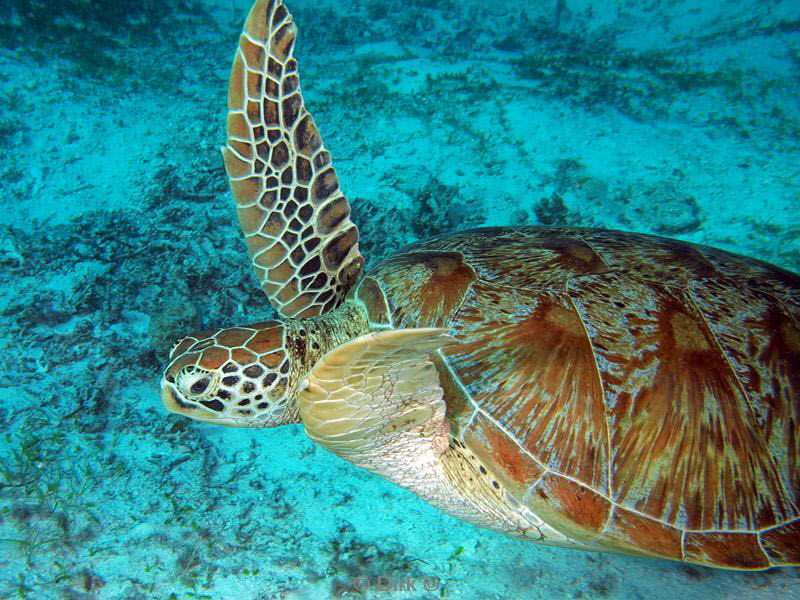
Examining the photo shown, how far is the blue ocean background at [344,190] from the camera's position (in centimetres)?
158

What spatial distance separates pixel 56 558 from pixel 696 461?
213cm

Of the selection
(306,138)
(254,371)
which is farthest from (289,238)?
(254,371)

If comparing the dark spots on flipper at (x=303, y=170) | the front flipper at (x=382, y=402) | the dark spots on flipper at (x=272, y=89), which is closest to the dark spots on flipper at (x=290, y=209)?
the dark spots on flipper at (x=303, y=170)

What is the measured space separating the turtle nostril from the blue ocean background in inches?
21.4

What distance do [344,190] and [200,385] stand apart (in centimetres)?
201

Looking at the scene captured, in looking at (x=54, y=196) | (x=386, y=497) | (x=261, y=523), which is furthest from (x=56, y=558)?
(x=54, y=196)

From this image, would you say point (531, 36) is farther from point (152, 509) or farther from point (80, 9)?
point (152, 509)

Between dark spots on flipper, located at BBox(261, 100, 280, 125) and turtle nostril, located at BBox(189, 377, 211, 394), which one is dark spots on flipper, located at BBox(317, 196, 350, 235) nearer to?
dark spots on flipper, located at BBox(261, 100, 280, 125)

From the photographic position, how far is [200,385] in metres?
1.53

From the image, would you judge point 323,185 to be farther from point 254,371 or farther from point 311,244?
point 254,371

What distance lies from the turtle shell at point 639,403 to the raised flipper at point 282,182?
32.1 inches

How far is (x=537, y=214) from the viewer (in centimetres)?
320

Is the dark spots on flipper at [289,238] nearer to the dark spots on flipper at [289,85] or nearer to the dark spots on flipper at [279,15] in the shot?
the dark spots on flipper at [289,85]

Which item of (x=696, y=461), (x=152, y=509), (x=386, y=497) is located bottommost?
(x=386, y=497)
